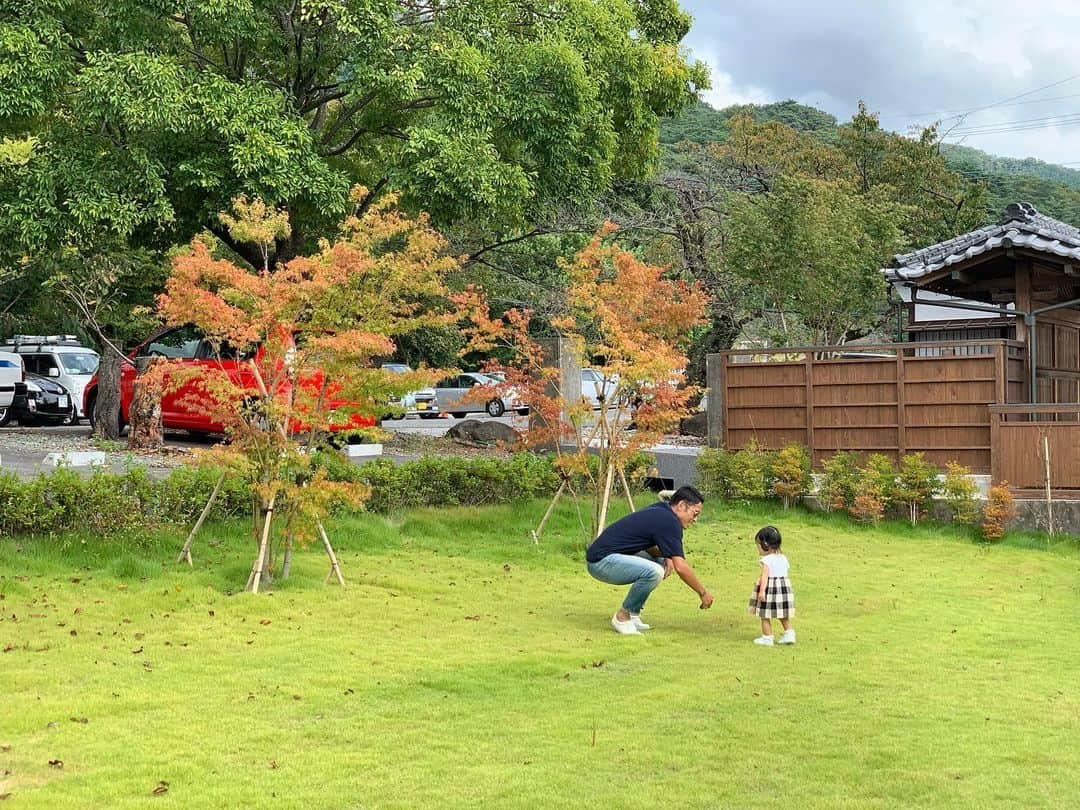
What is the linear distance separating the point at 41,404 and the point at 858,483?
61.0ft

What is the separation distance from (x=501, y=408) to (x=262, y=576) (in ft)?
82.8

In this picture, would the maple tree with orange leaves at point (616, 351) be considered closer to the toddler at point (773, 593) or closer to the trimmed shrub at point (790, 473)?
the trimmed shrub at point (790, 473)

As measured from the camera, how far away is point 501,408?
113ft

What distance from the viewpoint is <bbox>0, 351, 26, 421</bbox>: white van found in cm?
2444

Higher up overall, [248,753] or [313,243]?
[313,243]

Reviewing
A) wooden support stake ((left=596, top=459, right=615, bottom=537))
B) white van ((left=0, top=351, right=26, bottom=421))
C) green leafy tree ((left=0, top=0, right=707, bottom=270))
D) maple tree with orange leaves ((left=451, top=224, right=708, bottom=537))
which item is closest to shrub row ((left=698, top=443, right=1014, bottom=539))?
maple tree with orange leaves ((left=451, top=224, right=708, bottom=537))

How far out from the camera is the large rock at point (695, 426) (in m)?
24.5

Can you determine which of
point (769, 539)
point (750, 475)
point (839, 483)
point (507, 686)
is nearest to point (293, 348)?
point (507, 686)

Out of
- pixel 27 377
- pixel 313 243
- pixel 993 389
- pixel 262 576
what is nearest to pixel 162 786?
pixel 262 576

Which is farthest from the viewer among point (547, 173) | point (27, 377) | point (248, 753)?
point (27, 377)

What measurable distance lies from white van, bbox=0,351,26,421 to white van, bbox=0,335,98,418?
110 cm

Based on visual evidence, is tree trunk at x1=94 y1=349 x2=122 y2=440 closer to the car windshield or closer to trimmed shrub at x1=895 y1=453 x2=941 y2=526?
the car windshield

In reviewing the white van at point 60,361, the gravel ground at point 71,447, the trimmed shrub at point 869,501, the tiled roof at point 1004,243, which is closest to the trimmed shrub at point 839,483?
the trimmed shrub at point 869,501

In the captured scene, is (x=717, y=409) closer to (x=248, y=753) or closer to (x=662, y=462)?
(x=662, y=462)
